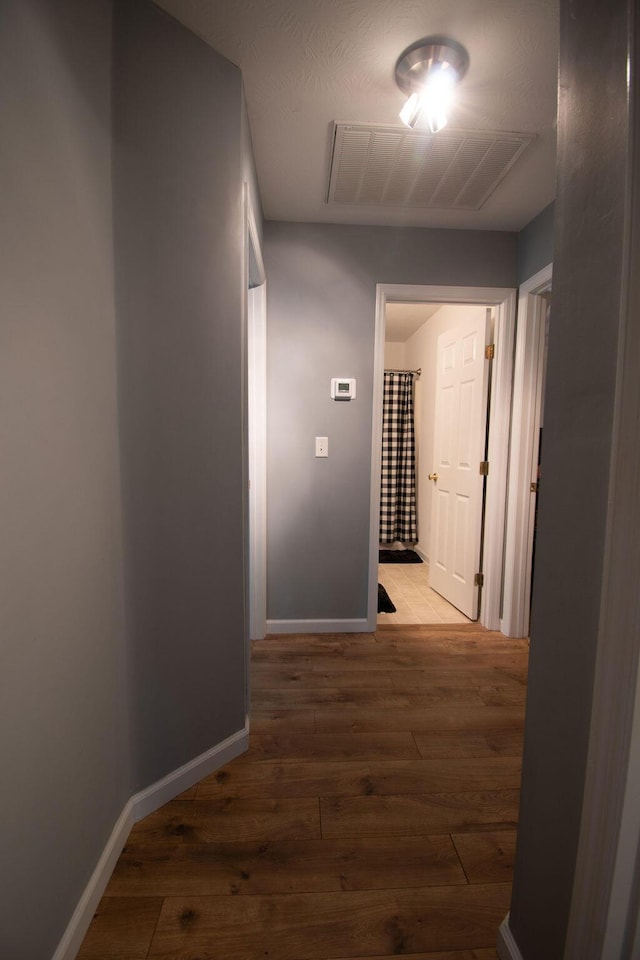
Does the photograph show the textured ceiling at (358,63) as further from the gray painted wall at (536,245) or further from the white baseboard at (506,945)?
the white baseboard at (506,945)

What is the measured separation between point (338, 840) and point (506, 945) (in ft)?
1.54

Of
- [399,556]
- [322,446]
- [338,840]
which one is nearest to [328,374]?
[322,446]

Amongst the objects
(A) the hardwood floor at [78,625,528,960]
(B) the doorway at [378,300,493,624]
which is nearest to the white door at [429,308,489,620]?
(B) the doorway at [378,300,493,624]

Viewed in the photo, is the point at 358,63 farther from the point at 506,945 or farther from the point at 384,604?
the point at 384,604

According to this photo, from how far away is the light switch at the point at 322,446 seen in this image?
7.97ft

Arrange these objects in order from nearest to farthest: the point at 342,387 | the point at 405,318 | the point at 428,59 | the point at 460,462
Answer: the point at 428,59 → the point at 342,387 → the point at 460,462 → the point at 405,318

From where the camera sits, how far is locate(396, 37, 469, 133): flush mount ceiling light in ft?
4.20

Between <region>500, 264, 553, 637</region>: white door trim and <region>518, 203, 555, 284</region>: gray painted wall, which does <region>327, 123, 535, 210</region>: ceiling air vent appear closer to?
<region>518, 203, 555, 284</region>: gray painted wall

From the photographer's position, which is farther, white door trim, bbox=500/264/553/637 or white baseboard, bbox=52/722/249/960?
white door trim, bbox=500/264/553/637

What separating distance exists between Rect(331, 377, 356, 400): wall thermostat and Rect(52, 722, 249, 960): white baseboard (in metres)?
1.76

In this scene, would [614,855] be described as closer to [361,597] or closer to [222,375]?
[222,375]

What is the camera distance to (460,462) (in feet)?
9.43

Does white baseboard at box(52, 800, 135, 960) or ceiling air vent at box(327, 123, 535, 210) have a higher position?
ceiling air vent at box(327, 123, 535, 210)

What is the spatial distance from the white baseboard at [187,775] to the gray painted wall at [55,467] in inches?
5.9
